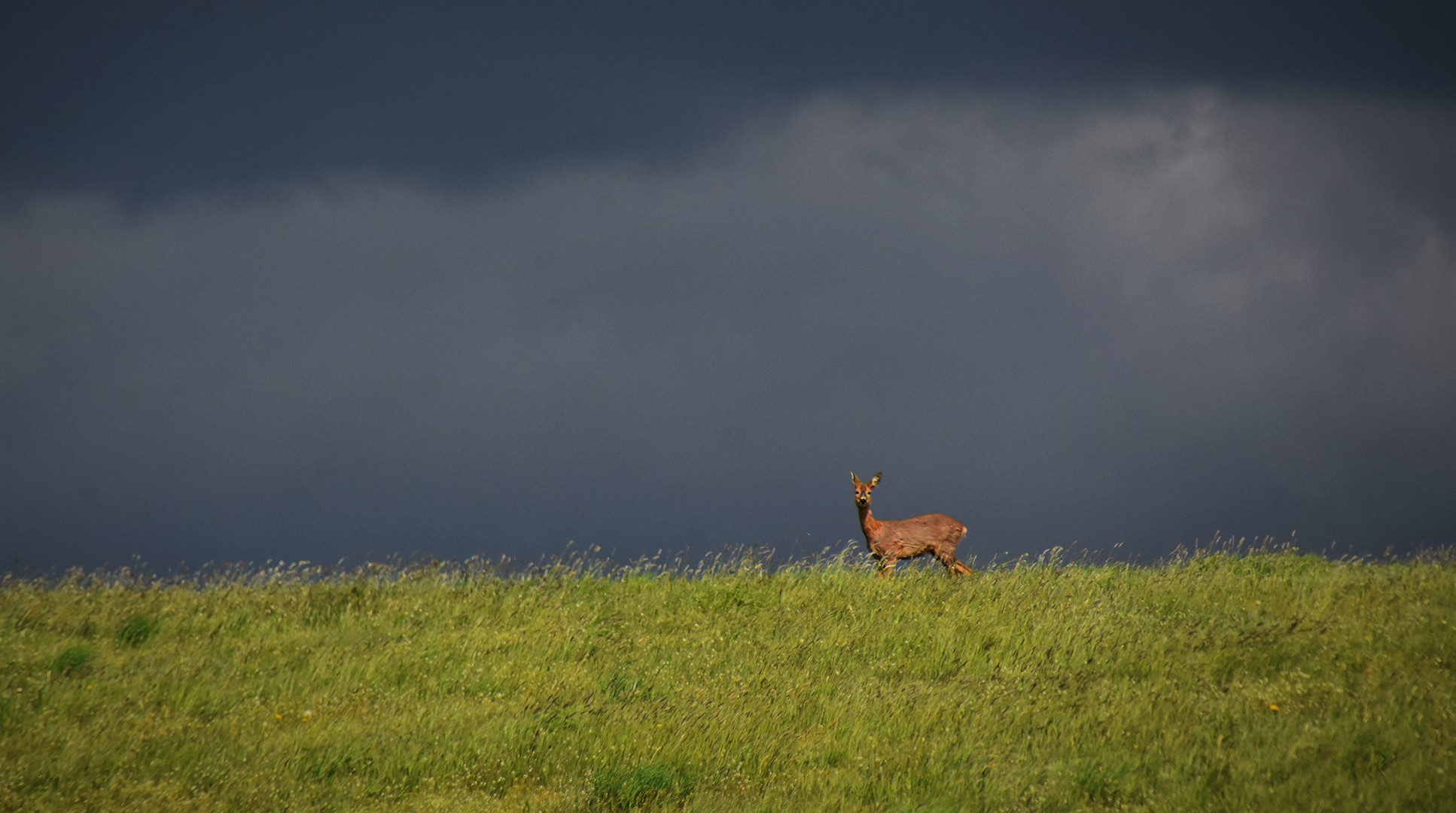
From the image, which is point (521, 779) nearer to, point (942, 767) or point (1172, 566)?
point (942, 767)

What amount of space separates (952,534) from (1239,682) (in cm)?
651

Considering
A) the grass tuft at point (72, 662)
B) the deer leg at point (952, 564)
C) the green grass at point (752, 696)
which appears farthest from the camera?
the deer leg at point (952, 564)

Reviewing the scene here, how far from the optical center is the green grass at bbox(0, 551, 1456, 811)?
7215 mm

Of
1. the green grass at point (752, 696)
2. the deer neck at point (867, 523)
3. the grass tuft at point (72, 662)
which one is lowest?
the grass tuft at point (72, 662)

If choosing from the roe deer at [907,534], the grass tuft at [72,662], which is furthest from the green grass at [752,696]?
the roe deer at [907,534]

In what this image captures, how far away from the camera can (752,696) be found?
29.7ft

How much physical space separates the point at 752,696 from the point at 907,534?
6.38m

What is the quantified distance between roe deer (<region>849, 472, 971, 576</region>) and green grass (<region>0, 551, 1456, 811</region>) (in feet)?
5.37

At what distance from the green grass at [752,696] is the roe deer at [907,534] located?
164 centimetres

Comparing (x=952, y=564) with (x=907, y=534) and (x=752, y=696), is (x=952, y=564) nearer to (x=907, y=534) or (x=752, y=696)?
(x=907, y=534)

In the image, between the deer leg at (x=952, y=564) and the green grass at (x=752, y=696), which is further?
the deer leg at (x=952, y=564)

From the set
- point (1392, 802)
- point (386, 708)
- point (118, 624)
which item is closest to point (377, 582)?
point (118, 624)

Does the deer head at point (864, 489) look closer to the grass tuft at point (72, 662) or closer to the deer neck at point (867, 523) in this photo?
the deer neck at point (867, 523)

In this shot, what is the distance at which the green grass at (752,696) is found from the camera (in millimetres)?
7215
